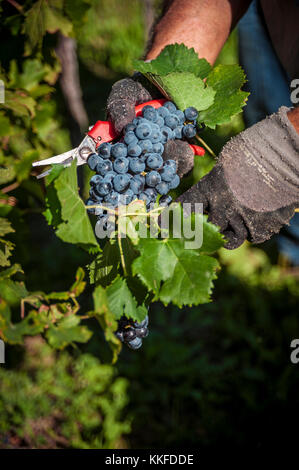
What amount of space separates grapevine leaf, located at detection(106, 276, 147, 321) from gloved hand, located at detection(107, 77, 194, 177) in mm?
470

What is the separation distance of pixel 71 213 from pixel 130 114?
46 centimetres

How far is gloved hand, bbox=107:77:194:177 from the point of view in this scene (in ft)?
4.50

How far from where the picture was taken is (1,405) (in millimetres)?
2484

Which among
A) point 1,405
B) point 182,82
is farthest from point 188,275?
point 1,405

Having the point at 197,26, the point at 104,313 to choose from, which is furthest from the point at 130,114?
the point at 197,26

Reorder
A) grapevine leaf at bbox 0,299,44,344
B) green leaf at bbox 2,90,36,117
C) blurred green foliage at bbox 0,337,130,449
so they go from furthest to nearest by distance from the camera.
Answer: blurred green foliage at bbox 0,337,130,449 < green leaf at bbox 2,90,36,117 < grapevine leaf at bbox 0,299,44,344

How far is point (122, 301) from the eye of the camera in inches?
49.6

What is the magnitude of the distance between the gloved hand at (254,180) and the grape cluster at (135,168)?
0.62 ft

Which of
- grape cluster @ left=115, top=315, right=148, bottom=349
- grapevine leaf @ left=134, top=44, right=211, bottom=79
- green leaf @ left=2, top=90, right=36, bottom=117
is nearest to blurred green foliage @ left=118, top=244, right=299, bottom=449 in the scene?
grape cluster @ left=115, top=315, right=148, bottom=349

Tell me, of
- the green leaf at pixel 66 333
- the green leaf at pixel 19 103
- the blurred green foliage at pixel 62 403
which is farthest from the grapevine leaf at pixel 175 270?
the blurred green foliage at pixel 62 403

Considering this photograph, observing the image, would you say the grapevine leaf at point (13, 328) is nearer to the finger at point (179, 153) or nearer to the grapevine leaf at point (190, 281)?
the grapevine leaf at point (190, 281)

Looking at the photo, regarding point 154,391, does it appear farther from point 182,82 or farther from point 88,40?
point 88,40

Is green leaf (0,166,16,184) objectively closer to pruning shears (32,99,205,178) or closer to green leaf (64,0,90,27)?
pruning shears (32,99,205,178)
